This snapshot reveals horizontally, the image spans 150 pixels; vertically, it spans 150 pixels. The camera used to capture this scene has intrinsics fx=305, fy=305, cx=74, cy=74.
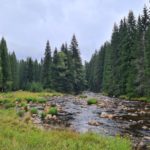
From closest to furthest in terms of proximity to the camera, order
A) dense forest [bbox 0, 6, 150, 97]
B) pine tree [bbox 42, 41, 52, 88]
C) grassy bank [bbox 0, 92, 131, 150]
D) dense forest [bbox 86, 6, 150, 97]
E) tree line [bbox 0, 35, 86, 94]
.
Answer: grassy bank [bbox 0, 92, 131, 150]
dense forest [bbox 86, 6, 150, 97]
dense forest [bbox 0, 6, 150, 97]
tree line [bbox 0, 35, 86, 94]
pine tree [bbox 42, 41, 52, 88]

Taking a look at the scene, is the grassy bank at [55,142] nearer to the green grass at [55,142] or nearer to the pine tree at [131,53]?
the green grass at [55,142]

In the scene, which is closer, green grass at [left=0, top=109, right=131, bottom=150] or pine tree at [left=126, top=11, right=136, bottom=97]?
green grass at [left=0, top=109, right=131, bottom=150]

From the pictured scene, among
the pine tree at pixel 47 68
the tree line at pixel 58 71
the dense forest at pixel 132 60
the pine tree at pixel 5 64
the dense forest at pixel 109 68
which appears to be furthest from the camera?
the pine tree at pixel 47 68

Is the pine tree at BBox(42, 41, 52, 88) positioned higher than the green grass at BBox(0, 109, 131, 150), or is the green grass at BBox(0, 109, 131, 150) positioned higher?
the pine tree at BBox(42, 41, 52, 88)

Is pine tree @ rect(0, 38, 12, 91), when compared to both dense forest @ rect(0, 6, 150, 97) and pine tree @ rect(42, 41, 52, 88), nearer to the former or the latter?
dense forest @ rect(0, 6, 150, 97)

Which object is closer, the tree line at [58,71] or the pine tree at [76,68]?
the tree line at [58,71]

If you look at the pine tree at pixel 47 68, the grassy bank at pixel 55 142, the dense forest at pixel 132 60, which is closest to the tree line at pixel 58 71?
the pine tree at pixel 47 68

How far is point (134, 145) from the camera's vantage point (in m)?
12.4

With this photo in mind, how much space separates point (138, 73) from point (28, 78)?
5005 cm

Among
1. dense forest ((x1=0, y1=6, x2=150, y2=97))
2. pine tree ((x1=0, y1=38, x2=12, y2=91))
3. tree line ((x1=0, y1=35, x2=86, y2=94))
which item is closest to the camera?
dense forest ((x1=0, y1=6, x2=150, y2=97))

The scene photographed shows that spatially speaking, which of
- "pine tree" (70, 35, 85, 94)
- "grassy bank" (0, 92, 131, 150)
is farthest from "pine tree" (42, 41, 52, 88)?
"grassy bank" (0, 92, 131, 150)

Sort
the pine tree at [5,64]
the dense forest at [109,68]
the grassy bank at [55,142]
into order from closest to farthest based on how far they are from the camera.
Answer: the grassy bank at [55,142] < the dense forest at [109,68] < the pine tree at [5,64]

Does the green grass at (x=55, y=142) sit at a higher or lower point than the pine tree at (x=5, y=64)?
lower

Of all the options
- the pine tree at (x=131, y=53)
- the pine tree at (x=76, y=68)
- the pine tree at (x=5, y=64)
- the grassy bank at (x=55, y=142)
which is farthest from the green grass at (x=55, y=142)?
the pine tree at (x=5, y=64)
